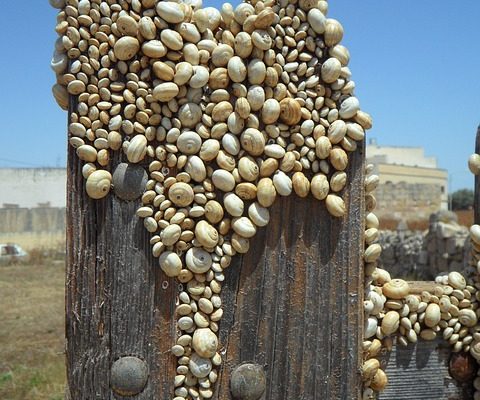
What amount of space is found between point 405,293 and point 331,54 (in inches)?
24.9

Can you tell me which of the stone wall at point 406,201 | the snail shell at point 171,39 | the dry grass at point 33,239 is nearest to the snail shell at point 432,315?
the snail shell at point 171,39

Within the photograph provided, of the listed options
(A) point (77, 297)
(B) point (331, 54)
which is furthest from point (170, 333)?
(B) point (331, 54)

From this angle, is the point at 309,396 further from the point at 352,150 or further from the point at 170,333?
the point at 352,150

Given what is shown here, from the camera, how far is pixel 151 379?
1.27m

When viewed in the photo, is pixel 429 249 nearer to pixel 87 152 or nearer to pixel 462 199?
pixel 87 152

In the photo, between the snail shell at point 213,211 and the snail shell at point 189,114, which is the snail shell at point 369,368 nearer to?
the snail shell at point 213,211

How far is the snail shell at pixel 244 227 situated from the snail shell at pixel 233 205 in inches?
0.6

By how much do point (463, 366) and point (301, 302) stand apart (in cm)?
54

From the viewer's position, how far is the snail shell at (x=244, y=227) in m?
1.25

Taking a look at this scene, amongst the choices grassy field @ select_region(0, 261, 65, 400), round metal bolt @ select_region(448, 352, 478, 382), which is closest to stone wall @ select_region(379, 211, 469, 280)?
grassy field @ select_region(0, 261, 65, 400)

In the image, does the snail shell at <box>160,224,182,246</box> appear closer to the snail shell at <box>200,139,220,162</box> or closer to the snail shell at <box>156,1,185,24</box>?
the snail shell at <box>200,139,220,162</box>

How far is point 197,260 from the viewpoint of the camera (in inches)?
49.1

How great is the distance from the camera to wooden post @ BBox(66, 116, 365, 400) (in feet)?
4.16

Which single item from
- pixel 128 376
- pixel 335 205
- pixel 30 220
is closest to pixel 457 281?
pixel 335 205
